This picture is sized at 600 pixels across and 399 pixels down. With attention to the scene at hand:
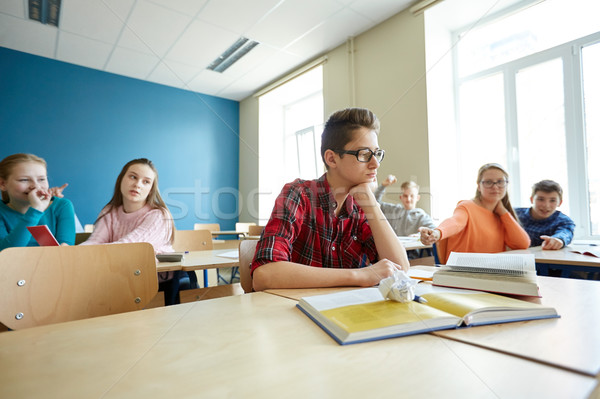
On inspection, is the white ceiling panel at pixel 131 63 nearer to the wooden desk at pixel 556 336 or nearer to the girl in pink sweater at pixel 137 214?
the girl in pink sweater at pixel 137 214

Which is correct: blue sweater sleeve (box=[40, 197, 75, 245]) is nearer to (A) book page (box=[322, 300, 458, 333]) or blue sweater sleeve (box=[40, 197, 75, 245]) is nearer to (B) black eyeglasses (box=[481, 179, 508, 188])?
(A) book page (box=[322, 300, 458, 333])

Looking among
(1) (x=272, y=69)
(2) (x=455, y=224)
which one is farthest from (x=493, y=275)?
(1) (x=272, y=69)

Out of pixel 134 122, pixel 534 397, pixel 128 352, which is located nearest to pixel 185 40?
pixel 134 122

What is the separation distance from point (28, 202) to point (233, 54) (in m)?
3.51

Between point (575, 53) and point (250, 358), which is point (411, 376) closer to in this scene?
point (250, 358)

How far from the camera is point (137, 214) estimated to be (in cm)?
205

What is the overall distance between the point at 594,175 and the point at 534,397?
138 inches

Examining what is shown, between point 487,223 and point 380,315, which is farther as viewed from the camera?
point 487,223

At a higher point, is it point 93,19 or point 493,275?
point 93,19

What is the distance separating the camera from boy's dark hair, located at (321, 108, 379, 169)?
121 centimetres

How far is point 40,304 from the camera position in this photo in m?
0.95

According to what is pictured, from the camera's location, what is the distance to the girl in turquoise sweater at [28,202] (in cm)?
195

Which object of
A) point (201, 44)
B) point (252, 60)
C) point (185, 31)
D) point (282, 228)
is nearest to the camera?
point (282, 228)

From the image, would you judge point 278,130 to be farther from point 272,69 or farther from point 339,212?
point 339,212
